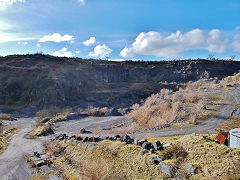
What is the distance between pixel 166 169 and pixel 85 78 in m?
48.9

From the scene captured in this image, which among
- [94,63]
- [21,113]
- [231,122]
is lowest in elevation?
[21,113]

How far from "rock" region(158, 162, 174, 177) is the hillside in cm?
3223

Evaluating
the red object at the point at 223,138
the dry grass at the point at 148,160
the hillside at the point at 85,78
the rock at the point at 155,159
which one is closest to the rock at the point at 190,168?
the dry grass at the point at 148,160

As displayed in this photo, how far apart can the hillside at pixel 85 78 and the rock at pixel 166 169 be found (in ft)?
106

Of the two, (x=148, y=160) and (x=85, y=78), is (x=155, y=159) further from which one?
(x=85, y=78)

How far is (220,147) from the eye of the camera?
20.2 ft

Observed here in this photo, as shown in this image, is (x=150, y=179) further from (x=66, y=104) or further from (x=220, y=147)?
(x=66, y=104)

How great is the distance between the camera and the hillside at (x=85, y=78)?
40309 millimetres

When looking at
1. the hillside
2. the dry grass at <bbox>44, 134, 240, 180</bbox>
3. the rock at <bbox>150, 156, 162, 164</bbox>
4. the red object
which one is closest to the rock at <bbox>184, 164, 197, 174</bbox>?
the dry grass at <bbox>44, 134, 240, 180</bbox>

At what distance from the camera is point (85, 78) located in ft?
174

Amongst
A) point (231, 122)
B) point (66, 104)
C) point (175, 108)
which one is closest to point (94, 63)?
point (66, 104)

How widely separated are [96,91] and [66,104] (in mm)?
9536

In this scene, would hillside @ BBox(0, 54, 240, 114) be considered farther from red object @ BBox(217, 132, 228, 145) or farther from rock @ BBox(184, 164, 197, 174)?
rock @ BBox(184, 164, 197, 174)

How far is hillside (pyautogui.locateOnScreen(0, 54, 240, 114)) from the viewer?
40.3 meters
